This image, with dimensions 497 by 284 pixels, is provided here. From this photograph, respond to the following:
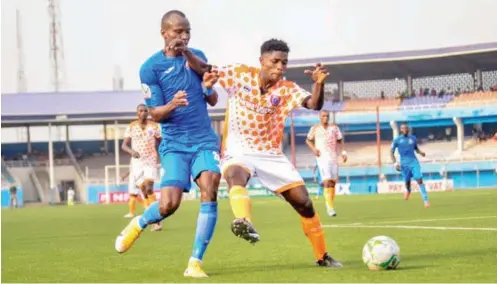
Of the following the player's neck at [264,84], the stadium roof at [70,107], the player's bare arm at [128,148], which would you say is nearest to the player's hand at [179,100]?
the player's neck at [264,84]

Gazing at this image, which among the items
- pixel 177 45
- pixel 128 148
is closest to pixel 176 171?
pixel 177 45

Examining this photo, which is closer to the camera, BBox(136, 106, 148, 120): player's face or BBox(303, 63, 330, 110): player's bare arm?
BBox(303, 63, 330, 110): player's bare arm

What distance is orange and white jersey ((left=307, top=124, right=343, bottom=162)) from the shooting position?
24.8 metres

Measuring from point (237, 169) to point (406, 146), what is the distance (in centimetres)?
1908

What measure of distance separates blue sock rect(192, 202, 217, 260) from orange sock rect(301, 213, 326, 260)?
113 centimetres

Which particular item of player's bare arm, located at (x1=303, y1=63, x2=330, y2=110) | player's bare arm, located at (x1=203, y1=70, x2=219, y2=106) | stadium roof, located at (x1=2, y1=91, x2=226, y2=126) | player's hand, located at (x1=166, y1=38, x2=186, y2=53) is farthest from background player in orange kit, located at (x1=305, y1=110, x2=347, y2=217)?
stadium roof, located at (x1=2, y1=91, x2=226, y2=126)

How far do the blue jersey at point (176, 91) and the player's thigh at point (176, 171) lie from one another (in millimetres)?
90

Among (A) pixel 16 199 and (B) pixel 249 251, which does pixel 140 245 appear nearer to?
(B) pixel 249 251

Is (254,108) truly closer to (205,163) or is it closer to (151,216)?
(205,163)

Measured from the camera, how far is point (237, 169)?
403 inches

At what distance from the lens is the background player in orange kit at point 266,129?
33.3ft

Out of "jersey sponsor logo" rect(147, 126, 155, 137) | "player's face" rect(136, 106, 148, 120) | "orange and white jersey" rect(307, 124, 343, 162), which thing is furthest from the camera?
"orange and white jersey" rect(307, 124, 343, 162)

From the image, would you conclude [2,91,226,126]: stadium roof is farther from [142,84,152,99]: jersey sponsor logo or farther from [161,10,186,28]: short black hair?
[161,10,186,28]: short black hair

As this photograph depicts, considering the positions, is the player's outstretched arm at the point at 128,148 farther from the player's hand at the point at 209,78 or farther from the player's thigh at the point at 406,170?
the player's hand at the point at 209,78
